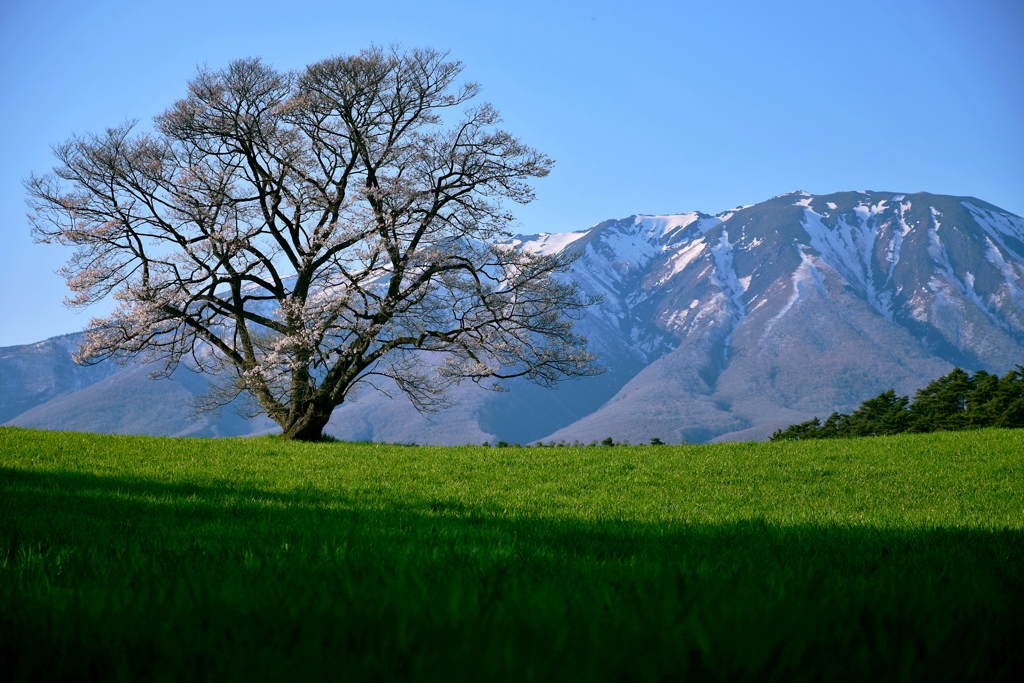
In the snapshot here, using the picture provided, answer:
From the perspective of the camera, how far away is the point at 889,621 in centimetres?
239

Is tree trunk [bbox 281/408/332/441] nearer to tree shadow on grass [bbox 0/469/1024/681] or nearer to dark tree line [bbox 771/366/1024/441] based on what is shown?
dark tree line [bbox 771/366/1024/441]

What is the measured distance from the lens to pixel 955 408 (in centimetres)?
3512

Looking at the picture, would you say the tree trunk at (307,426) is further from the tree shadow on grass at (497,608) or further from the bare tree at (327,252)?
the tree shadow on grass at (497,608)

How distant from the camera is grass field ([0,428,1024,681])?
1.89m

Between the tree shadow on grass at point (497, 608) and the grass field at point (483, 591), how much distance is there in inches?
0.4

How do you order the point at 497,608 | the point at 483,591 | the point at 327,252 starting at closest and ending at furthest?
the point at 497,608, the point at 483,591, the point at 327,252

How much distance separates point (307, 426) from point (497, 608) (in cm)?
2464

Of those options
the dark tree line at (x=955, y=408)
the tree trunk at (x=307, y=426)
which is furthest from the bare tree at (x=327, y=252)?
the dark tree line at (x=955, y=408)

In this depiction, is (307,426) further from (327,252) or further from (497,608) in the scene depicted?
A: (497,608)

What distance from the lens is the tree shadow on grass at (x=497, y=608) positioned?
187 centimetres

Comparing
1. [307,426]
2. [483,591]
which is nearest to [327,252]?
[307,426]

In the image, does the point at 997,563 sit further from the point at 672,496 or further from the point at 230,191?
the point at 230,191

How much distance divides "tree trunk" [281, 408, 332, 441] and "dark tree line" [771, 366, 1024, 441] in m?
18.4

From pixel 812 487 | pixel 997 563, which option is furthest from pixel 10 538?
pixel 812 487
